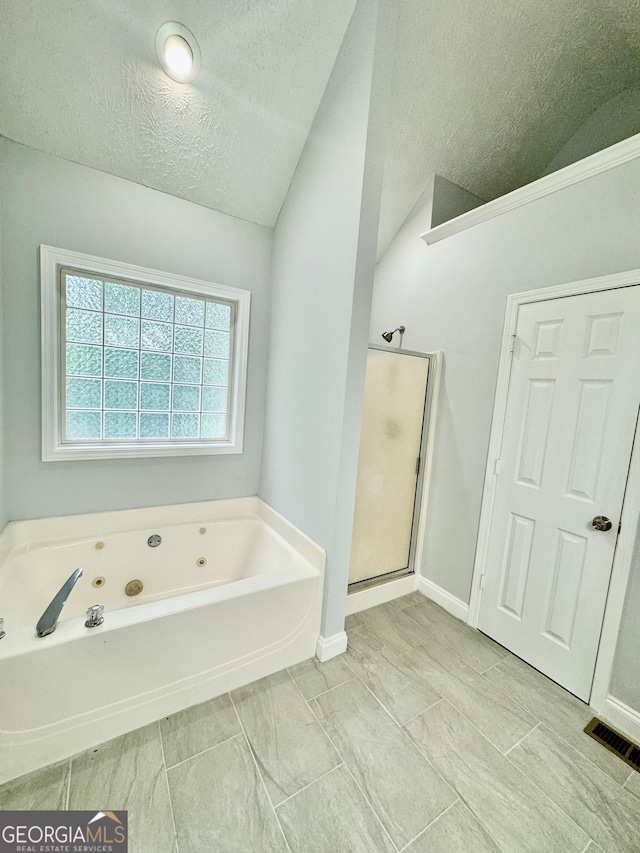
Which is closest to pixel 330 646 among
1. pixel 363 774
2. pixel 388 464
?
pixel 363 774

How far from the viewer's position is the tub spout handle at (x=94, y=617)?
4.10 feet

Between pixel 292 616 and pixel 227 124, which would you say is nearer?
pixel 292 616

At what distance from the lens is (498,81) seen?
1.93m

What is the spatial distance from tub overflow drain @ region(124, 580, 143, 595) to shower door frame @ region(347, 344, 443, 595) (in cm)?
140

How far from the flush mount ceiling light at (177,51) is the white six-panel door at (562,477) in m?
2.07

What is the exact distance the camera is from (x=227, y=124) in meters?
1.79

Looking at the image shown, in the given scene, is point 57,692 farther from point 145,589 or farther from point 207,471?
point 207,471

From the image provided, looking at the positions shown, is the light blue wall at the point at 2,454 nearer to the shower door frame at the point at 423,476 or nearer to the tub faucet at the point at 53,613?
the tub faucet at the point at 53,613

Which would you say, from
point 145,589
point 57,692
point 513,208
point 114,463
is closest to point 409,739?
point 57,692

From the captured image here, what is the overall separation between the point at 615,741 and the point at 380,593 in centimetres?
123

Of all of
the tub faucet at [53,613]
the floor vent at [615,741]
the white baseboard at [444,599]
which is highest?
the tub faucet at [53,613]

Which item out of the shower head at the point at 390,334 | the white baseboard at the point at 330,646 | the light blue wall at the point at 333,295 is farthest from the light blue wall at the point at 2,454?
the shower head at the point at 390,334

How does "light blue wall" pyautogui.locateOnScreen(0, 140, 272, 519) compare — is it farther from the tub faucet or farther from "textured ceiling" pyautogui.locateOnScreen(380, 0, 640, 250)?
"textured ceiling" pyautogui.locateOnScreen(380, 0, 640, 250)

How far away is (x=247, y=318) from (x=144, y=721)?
7.36ft
